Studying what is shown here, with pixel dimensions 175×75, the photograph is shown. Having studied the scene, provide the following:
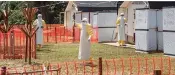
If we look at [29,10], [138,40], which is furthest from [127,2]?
[29,10]

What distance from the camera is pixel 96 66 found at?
1210 centimetres

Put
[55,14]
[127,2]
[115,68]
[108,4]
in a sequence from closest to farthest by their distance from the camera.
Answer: [115,68] → [127,2] → [108,4] → [55,14]

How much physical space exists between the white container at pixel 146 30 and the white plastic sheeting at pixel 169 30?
1.74 meters

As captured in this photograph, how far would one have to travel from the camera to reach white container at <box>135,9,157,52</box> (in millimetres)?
16609

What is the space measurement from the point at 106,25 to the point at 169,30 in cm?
908

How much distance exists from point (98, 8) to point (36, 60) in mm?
16556

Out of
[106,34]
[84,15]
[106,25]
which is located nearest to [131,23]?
[106,25]

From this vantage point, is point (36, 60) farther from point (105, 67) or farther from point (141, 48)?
point (141, 48)

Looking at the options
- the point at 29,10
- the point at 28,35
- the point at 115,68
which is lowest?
the point at 115,68

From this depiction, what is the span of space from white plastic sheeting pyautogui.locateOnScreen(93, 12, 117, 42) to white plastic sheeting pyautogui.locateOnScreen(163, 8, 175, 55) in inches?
340

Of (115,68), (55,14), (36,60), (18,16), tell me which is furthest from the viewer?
(55,14)

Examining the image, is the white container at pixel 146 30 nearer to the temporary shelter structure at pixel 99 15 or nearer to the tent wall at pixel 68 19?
the temporary shelter structure at pixel 99 15

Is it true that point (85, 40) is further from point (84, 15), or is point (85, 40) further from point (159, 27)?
point (84, 15)

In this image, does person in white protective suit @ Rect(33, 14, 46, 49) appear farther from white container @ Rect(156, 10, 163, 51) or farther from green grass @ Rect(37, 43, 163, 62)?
white container @ Rect(156, 10, 163, 51)
